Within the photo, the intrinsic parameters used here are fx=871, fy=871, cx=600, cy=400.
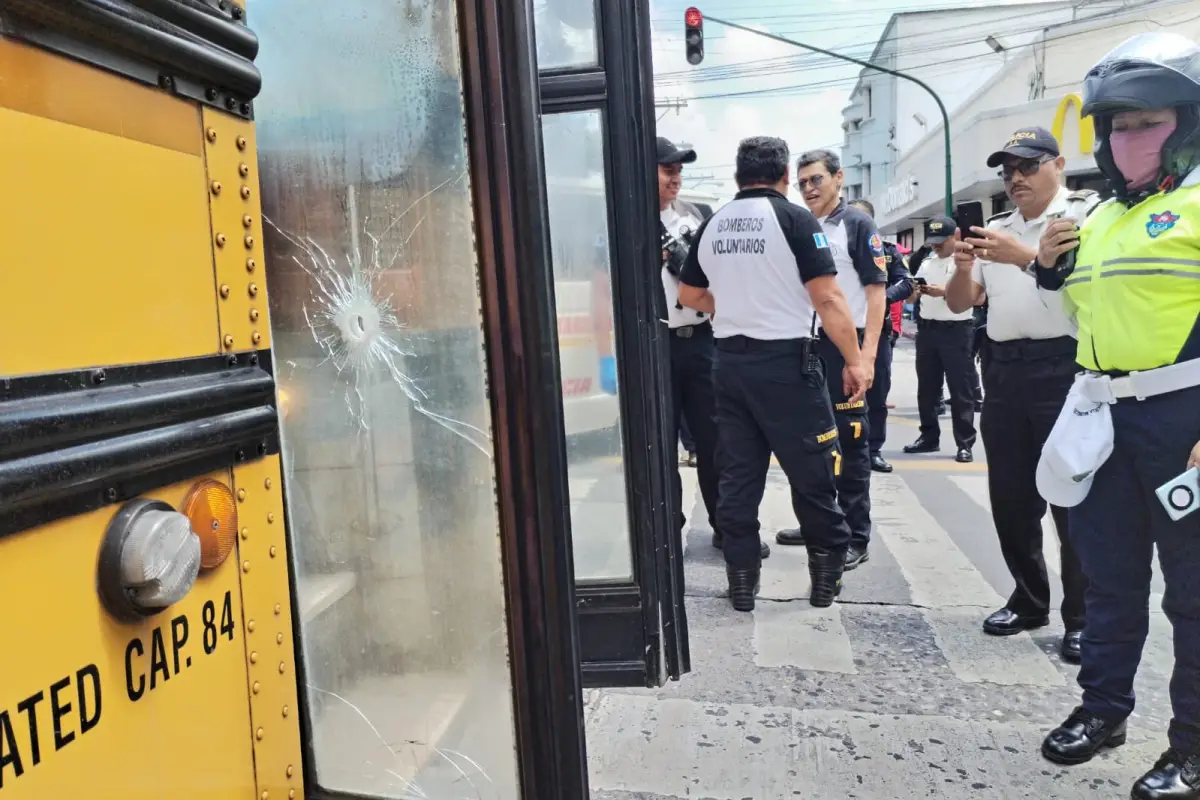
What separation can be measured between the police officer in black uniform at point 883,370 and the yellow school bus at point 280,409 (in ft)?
13.6

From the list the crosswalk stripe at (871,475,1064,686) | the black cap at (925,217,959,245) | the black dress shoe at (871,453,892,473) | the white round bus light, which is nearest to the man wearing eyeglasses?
the crosswalk stripe at (871,475,1064,686)

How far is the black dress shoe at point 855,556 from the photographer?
13.3 ft

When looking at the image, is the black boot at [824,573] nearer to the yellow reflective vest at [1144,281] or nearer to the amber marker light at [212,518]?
the yellow reflective vest at [1144,281]

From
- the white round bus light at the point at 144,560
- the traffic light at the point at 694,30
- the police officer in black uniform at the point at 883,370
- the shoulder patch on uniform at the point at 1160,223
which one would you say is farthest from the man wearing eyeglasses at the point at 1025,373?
the traffic light at the point at 694,30

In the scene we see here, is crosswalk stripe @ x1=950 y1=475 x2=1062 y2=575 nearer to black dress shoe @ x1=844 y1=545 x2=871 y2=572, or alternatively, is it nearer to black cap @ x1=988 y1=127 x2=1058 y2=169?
black dress shoe @ x1=844 y1=545 x2=871 y2=572

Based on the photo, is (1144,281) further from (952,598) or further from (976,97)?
(976,97)

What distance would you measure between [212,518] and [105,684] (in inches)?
8.8

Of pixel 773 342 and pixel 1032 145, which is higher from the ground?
pixel 1032 145

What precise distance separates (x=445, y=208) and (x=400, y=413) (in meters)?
0.34

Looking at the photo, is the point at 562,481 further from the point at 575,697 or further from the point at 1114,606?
the point at 1114,606

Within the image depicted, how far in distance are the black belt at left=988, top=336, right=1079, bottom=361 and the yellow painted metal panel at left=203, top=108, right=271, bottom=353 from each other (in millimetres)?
2657

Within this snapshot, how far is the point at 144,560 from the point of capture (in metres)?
0.91

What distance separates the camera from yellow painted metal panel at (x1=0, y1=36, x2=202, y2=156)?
0.82 meters

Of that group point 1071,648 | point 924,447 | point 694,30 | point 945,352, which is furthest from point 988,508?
point 694,30
